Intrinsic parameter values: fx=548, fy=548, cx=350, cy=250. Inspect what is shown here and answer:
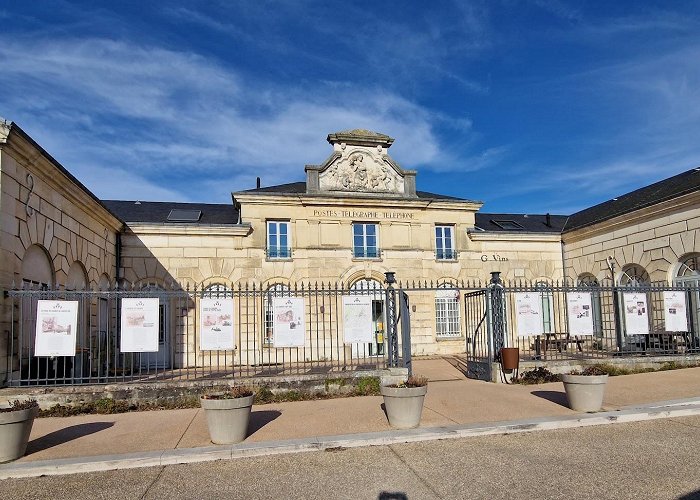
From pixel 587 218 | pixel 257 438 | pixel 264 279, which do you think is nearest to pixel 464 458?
pixel 257 438

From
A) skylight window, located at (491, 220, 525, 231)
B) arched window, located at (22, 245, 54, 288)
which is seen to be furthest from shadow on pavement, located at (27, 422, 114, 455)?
skylight window, located at (491, 220, 525, 231)

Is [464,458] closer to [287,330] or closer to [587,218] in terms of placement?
[287,330]

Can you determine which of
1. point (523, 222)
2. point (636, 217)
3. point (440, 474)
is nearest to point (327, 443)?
point (440, 474)

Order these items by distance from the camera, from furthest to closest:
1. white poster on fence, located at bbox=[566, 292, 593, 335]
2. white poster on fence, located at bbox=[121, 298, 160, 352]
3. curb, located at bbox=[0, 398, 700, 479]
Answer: white poster on fence, located at bbox=[566, 292, 593, 335] < white poster on fence, located at bbox=[121, 298, 160, 352] < curb, located at bbox=[0, 398, 700, 479]

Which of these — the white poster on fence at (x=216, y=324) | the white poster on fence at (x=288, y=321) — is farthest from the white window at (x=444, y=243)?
the white poster on fence at (x=216, y=324)

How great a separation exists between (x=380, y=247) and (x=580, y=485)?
13613 millimetres

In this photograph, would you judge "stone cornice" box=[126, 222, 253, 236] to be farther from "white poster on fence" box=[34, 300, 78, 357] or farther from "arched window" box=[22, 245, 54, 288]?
"white poster on fence" box=[34, 300, 78, 357]

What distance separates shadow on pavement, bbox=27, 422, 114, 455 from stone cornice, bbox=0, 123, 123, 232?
178 inches

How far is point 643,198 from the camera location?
17812 mm

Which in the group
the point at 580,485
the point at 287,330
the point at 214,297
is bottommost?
the point at 580,485

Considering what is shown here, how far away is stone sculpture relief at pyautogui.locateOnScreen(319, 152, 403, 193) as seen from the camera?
59.6 ft

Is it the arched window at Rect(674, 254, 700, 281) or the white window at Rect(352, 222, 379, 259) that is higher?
the white window at Rect(352, 222, 379, 259)

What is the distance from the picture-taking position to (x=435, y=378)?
1223cm

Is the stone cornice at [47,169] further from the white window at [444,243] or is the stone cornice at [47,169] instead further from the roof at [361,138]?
the white window at [444,243]
